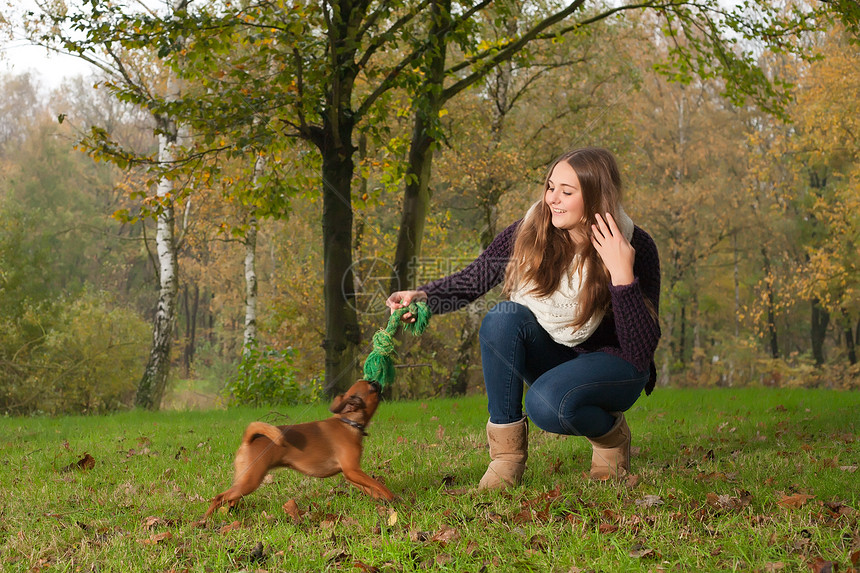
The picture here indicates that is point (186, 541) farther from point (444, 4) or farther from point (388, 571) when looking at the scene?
point (444, 4)

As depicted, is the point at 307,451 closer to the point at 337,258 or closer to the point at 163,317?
the point at 337,258

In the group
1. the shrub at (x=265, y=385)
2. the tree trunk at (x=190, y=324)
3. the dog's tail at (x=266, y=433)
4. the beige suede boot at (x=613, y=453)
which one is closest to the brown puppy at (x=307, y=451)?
the dog's tail at (x=266, y=433)

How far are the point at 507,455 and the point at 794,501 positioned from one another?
1290 millimetres

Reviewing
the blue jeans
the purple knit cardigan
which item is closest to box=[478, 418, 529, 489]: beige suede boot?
the blue jeans

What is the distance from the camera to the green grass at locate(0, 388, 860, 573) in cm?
251

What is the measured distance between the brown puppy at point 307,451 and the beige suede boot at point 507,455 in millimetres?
654

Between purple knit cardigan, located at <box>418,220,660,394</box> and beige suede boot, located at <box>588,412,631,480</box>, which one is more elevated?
purple knit cardigan, located at <box>418,220,660,394</box>

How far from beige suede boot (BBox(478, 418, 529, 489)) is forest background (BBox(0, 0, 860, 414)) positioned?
0.78 meters

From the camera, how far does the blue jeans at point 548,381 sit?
3246mm

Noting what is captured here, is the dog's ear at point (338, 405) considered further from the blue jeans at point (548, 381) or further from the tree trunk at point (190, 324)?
the tree trunk at point (190, 324)

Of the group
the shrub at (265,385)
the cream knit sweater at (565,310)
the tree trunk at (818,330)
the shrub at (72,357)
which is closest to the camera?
the cream knit sweater at (565,310)

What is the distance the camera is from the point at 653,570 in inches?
91.9

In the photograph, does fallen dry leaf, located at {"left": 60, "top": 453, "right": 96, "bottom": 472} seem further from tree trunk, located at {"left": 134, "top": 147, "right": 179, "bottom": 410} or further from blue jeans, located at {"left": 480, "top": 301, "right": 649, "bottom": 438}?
tree trunk, located at {"left": 134, "top": 147, "right": 179, "bottom": 410}

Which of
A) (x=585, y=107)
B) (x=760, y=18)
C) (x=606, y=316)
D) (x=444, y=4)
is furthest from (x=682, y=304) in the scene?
(x=606, y=316)
